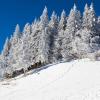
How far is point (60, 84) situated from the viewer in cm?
3791

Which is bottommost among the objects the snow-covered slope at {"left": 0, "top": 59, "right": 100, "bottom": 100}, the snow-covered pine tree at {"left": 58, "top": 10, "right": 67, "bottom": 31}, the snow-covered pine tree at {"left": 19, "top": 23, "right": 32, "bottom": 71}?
the snow-covered slope at {"left": 0, "top": 59, "right": 100, "bottom": 100}

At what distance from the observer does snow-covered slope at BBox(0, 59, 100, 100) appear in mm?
29906

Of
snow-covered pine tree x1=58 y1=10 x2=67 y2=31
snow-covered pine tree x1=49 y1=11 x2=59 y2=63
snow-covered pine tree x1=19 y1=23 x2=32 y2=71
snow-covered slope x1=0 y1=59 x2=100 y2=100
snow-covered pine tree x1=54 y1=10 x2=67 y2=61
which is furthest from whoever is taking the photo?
snow-covered pine tree x1=58 y1=10 x2=67 y2=31

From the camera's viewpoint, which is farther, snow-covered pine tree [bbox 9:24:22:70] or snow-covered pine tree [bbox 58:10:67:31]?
snow-covered pine tree [bbox 58:10:67:31]

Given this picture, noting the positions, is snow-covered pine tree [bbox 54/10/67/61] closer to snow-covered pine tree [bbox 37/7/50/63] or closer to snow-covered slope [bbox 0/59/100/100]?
snow-covered pine tree [bbox 37/7/50/63]

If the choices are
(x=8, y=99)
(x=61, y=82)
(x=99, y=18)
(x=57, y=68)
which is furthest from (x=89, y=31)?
(x=8, y=99)

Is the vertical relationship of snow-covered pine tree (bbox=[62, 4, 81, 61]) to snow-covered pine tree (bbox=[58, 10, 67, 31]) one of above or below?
below

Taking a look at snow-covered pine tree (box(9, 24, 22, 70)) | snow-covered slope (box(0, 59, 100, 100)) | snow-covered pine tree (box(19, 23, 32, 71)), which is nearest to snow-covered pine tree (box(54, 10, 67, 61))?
snow-covered pine tree (box(19, 23, 32, 71))

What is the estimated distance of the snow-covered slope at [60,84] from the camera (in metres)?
Result: 29.9

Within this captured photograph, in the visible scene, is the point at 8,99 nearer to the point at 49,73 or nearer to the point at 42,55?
the point at 49,73

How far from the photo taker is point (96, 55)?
59469 millimetres

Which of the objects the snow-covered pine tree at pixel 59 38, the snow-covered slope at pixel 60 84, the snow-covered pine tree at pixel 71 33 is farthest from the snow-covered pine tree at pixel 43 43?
the snow-covered slope at pixel 60 84

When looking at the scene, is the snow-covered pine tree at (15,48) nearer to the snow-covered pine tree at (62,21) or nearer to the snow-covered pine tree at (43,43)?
the snow-covered pine tree at (43,43)

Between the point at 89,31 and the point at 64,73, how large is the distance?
28113 millimetres
